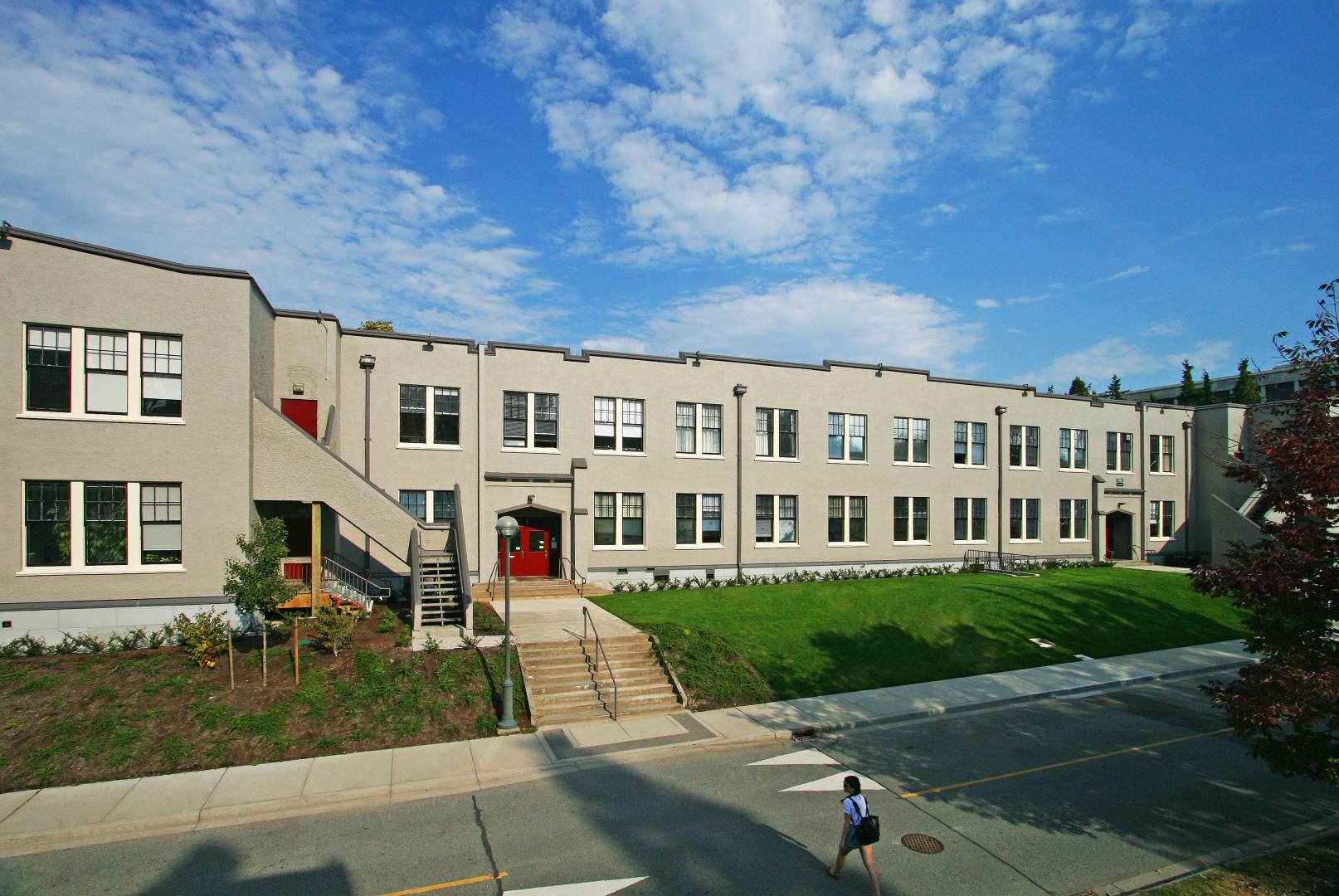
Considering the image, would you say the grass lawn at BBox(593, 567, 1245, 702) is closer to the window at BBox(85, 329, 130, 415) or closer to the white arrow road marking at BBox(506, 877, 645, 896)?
the white arrow road marking at BBox(506, 877, 645, 896)

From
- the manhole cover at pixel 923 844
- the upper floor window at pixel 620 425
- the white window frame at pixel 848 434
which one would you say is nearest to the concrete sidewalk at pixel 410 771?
the manhole cover at pixel 923 844

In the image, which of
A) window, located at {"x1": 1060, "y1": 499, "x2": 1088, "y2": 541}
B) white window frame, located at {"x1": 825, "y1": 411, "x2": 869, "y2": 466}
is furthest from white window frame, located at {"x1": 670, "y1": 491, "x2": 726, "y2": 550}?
window, located at {"x1": 1060, "y1": 499, "x2": 1088, "y2": 541}

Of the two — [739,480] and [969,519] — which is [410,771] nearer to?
[739,480]

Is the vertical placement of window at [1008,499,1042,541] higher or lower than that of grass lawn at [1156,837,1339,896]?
higher

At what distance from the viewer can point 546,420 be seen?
26.6 m

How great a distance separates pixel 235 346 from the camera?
58.9 ft

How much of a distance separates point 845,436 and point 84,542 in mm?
26572

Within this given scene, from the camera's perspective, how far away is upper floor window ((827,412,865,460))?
105 ft

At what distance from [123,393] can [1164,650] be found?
29.5m

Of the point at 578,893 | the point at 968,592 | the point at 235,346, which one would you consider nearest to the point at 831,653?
the point at 968,592

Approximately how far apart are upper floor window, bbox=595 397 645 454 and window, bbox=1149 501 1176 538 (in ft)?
101

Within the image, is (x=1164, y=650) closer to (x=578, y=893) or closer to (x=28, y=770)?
(x=578, y=893)

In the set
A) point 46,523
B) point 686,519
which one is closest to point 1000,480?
point 686,519

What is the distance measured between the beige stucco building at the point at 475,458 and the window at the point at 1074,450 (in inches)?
6.8
